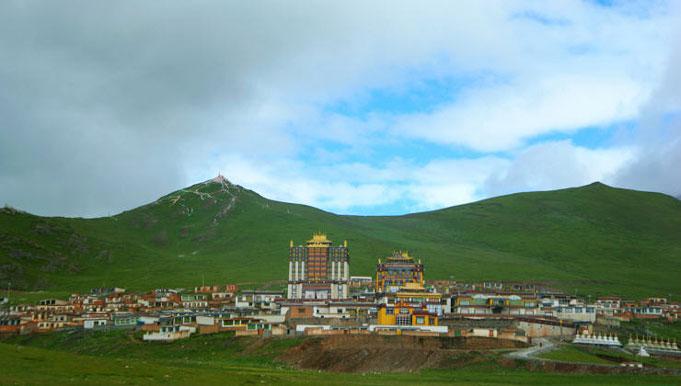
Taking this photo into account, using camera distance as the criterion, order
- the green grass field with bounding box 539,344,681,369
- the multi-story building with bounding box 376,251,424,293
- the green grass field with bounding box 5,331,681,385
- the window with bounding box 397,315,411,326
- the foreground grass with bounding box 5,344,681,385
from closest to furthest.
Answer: the foreground grass with bounding box 5,344,681,385
the green grass field with bounding box 5,331,681,385
the green grass field with bounding box 539,344,681,369
the window with bounding box 397,315,411,326
the multi-story building with bounding box 376,251,424,293

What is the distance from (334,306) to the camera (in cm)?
15250

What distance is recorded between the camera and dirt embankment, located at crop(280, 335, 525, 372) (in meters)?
102

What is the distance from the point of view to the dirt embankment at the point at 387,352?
335 feet

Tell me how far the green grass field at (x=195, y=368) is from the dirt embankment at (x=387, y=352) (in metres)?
3.05

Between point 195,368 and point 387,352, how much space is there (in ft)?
93.3

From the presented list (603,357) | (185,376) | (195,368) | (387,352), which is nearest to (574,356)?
(603,357)

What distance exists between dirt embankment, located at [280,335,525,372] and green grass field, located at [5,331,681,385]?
3.05 m

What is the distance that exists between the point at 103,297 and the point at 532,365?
12141cm

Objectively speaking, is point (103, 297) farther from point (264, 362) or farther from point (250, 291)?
point (264, 362)

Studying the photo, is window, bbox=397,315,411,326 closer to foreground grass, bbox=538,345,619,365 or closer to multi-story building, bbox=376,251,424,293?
foreground grass, bbox=538,345,619,365

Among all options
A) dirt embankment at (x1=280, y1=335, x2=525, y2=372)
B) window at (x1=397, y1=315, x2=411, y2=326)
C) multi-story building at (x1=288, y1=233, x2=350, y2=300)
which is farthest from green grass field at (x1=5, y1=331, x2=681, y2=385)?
multi-story building at (x1=288, y1=233, x2=350, y2=300)

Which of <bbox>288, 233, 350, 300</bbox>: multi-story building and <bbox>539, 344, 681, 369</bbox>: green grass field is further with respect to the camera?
<bbox>288, 233, 350, 300</bbox>: multi-story building

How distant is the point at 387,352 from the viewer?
4166 inches

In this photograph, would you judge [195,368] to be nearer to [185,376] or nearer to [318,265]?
[185,376]
